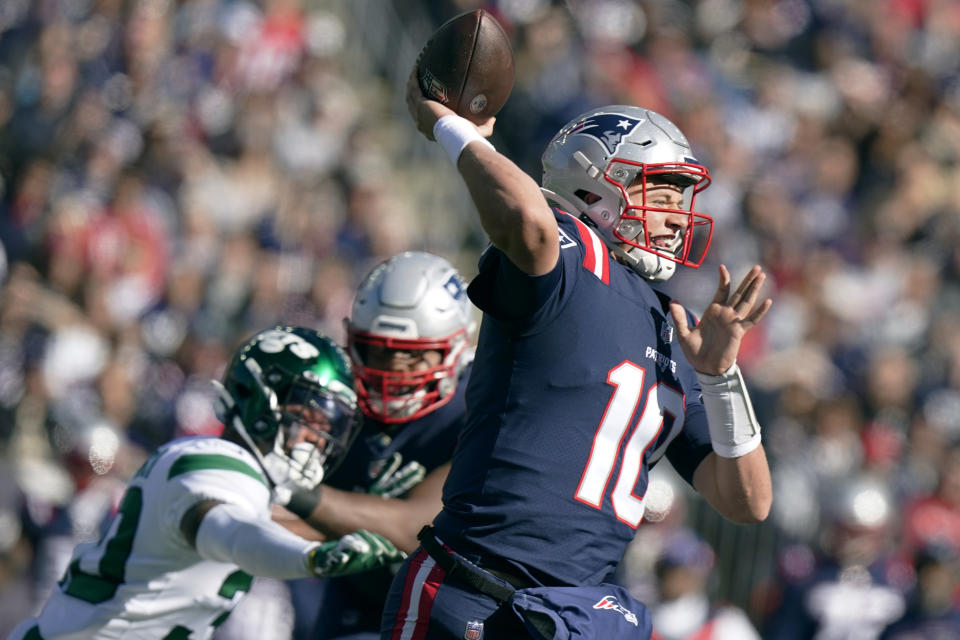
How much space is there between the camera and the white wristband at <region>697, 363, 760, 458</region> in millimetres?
3363

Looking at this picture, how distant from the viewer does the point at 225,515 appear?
3.64m

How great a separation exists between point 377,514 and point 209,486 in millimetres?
775

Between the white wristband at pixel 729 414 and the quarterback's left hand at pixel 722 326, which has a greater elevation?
the quarterback's left hand at pixel 722 326

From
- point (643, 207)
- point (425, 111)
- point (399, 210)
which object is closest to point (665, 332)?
point (643, 207)

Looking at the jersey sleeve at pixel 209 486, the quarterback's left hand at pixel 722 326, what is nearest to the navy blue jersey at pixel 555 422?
the quarterback's left hand at pixel 722 326

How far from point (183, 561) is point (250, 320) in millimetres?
5268

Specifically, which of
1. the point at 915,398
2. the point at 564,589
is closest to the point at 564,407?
the point at 564,589

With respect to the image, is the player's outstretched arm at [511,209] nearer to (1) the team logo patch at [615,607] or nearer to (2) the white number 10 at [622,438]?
(2) the white number 10 at [622,438]

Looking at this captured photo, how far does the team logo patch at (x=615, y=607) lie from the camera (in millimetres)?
3252

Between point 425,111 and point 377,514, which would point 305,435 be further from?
point 425,111

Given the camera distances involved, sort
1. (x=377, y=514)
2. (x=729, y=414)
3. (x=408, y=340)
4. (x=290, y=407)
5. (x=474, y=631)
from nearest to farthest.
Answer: (x=474, y=631), (x=729, y=414), (x=290, y=407), (x=377, y=514), (x=408, y=340)

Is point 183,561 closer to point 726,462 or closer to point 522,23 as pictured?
point 726,462

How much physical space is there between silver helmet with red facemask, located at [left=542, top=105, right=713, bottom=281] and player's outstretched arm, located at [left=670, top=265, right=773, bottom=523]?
0.18m

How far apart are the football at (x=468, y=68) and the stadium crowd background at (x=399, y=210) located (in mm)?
4690
